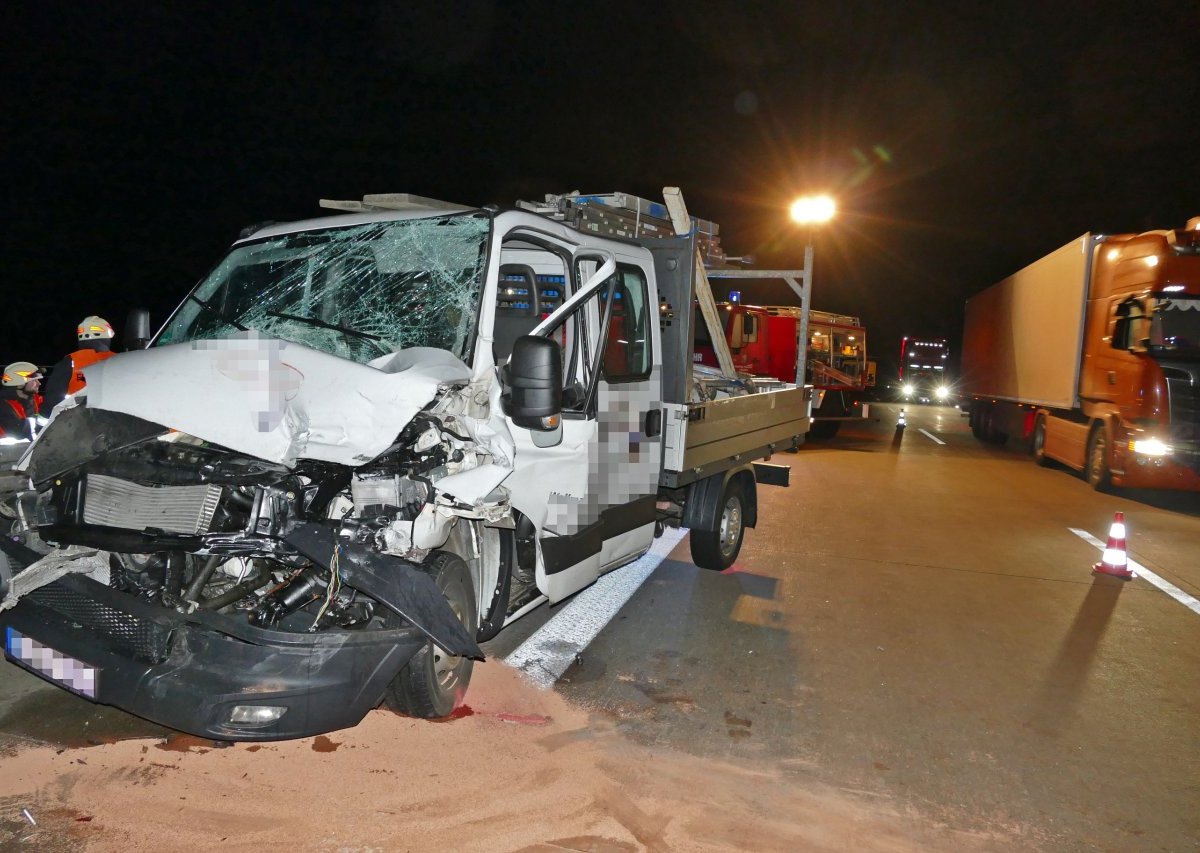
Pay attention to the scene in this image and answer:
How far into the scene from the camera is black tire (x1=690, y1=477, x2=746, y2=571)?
6938 millimetres

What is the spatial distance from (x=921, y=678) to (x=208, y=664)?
13.4 ft

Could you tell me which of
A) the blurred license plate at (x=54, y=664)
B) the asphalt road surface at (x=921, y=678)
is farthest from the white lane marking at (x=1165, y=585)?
the blurred license plate at (x=54, y=664)

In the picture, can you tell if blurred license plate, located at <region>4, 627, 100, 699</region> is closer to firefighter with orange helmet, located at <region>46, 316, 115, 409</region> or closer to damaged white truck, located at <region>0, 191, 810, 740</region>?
damaged white truck, located at <region>0, 191, 810, 740</region>

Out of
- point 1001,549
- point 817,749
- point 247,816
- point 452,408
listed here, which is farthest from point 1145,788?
point 1001,549

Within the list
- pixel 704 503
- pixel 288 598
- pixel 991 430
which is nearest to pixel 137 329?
pixel 288 598

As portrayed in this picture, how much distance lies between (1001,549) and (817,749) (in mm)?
5487

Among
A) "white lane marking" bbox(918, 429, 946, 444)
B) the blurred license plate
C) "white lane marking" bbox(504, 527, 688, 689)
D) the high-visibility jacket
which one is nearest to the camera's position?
the blurred license plate

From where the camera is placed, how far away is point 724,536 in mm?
7160

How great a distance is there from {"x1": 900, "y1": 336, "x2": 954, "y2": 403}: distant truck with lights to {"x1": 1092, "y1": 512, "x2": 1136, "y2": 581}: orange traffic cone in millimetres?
34134

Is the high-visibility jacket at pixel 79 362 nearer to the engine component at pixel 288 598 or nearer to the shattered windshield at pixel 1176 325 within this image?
the engine component at pixel 288 598

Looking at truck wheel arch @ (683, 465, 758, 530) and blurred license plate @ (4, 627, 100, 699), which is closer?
blurred license plate @ (4, 627, 100, 699)

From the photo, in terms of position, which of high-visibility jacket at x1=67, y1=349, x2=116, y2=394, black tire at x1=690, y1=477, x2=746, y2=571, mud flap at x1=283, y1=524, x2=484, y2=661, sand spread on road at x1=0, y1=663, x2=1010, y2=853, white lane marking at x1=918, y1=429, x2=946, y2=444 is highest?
high-visibility jacket at x1=67, y1=349, x2=116, y2=394

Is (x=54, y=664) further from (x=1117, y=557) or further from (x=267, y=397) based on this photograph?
(x=1117, y=557)

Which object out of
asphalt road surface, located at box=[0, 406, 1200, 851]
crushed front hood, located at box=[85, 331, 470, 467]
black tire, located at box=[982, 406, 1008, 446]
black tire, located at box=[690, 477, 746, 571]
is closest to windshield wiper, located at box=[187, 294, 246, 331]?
crushed front hood, located at box=[85, 331, 470, 467]
